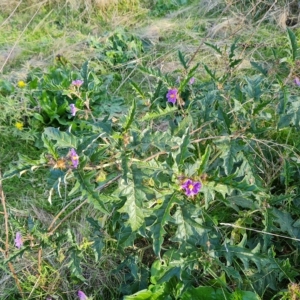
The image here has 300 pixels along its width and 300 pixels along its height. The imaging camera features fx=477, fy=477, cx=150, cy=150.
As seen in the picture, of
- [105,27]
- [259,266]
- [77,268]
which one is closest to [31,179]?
[77,268]

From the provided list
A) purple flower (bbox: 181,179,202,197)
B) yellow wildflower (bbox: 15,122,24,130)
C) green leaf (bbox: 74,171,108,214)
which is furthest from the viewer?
yellow wildflower (bbox: 15,122,24,130)

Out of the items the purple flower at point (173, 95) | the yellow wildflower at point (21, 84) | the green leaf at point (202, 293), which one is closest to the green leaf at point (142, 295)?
the green leaf at point (202, 293)

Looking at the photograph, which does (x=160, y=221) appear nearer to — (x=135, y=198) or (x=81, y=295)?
(x=135, y=198)

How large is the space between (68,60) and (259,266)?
2.45m

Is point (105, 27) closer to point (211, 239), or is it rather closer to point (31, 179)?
point (31, 179)

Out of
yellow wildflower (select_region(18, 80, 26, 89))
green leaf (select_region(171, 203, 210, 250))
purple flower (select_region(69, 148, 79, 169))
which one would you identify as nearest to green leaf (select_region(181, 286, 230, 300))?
green leaf (select_region(171, 203, 210, 250))

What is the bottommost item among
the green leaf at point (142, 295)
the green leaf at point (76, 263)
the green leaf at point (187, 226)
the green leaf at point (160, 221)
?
the green leaf at point (142, 295)

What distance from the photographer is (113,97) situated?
317cm

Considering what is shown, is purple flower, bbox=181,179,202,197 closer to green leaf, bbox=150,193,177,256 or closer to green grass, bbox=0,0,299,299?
green leaf, bbox=150,193,177,256

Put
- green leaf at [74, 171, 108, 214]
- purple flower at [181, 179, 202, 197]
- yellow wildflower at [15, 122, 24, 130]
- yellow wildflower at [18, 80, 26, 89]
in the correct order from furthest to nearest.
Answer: yellow wildflower at [18, 80, 26, 89]
yellow wildflower at [15, 122, 24, 130]
purple flower at [181, 179, 202, 197]
green leaf at [74, 171, 108, 214]

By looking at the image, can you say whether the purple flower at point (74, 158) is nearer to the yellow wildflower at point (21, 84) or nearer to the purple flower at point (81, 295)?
the purple flower at point (81, 295)

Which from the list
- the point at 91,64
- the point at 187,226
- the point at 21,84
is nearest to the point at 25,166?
the point at 187,226

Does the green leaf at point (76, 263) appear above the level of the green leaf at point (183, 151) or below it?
below

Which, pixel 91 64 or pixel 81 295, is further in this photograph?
pixel 91 64
